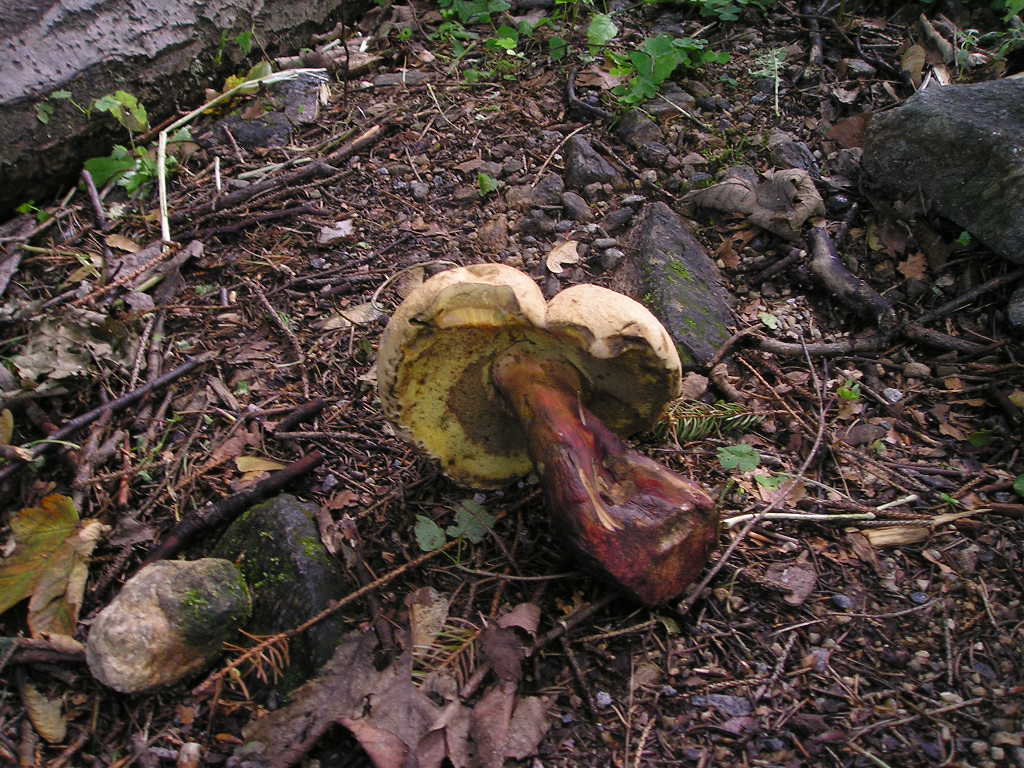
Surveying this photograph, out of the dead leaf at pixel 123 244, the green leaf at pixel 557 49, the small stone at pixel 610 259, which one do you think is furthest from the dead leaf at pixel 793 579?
the green leaf at pixel 557 49

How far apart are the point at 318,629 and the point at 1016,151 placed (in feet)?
9.41

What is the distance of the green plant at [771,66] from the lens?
3.63 meters

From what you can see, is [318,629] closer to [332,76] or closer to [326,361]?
[326,361]

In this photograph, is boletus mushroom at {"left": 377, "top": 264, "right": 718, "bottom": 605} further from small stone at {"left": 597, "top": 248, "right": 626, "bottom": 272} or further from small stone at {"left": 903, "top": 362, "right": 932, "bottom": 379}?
small stone at {"left": 903, "top": 362, "right": 932, "bottom": 379}

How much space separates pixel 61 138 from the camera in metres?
3.34

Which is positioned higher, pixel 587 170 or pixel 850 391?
pixel 587 170

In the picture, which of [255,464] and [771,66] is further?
[771,66]

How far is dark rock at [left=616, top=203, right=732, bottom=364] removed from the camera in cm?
267

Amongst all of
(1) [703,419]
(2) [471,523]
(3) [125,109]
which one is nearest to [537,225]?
(1) [703,419]

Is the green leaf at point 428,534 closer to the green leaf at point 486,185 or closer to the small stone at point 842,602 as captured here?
the small stone at point 842,602

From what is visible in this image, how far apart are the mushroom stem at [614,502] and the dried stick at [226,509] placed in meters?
0.78

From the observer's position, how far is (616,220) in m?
3.15

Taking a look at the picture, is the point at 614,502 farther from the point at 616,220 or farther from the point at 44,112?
the point at 44,112

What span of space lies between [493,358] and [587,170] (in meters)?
1.52
